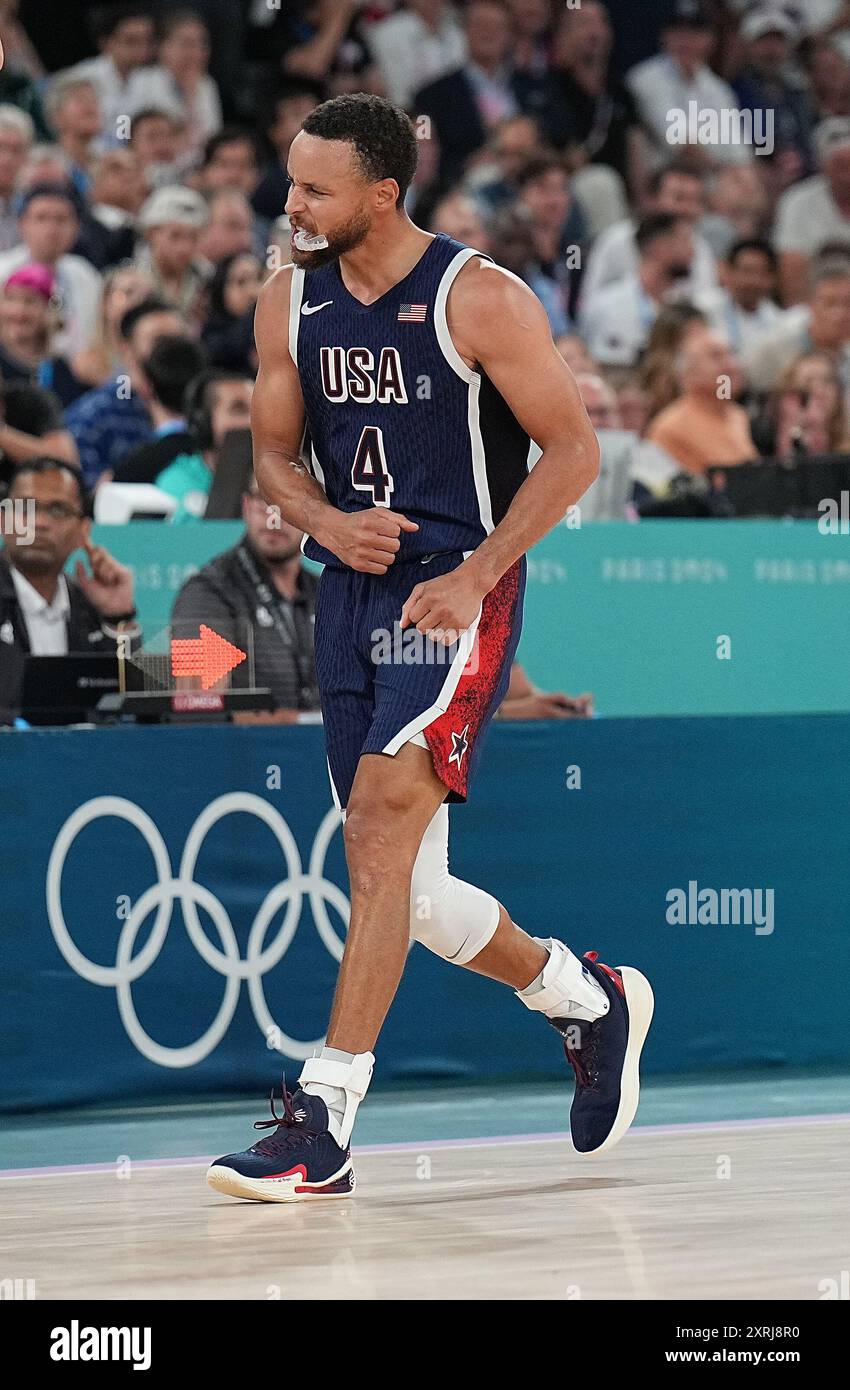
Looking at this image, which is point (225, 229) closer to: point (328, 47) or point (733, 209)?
point (328, 47)

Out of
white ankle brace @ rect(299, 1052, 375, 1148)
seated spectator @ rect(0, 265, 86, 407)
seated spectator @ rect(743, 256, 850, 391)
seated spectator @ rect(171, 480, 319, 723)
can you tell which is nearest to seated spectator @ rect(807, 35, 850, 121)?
seated spectator @ rect(743, 256, 850, 391)

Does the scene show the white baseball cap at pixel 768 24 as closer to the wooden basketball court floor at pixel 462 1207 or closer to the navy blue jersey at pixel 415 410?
the wooden basketball court floor at pixel 462 1207

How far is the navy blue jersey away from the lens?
535 cm

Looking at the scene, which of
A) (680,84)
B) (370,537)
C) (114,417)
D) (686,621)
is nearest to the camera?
(370,537)

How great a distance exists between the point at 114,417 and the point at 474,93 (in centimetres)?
547

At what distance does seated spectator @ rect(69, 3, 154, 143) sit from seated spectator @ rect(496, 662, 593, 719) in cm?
654

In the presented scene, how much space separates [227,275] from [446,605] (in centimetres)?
655

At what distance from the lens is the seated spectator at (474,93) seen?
1457 cm

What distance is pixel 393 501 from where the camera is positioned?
5.39 m

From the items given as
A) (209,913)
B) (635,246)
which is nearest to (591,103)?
(635,246)

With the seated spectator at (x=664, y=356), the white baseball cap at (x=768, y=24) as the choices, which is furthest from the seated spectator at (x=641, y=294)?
the white baseball cap at (x=768, y=24)

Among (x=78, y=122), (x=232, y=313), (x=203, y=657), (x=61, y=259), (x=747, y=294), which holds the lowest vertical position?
(x=203, y=657)

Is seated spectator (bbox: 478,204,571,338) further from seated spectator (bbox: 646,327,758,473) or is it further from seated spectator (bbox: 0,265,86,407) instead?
seated spectator (bbox: 0,265,86,407)

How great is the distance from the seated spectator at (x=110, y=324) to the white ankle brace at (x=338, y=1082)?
6255 mm
